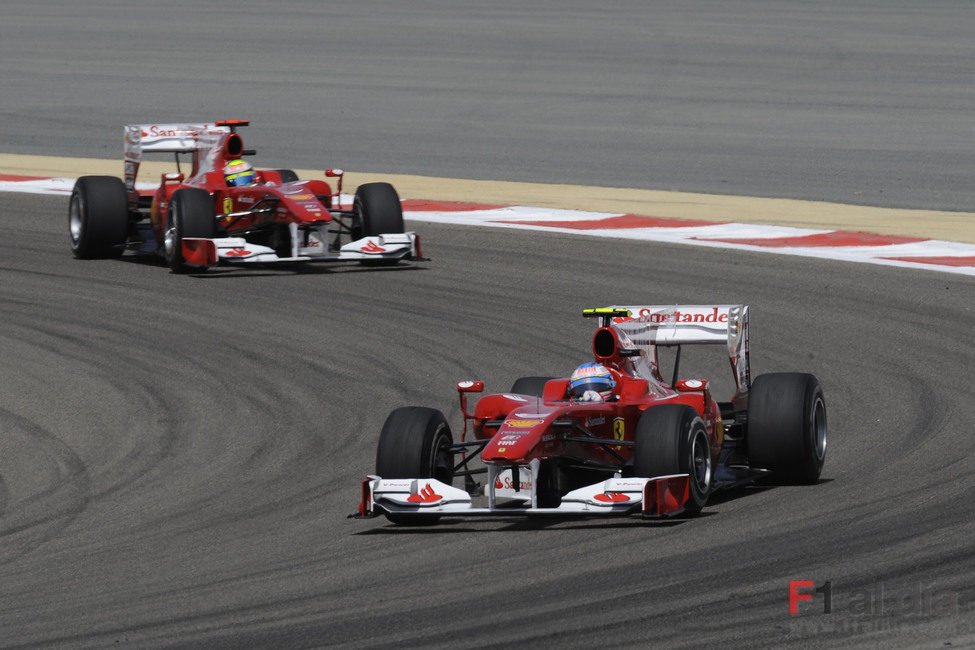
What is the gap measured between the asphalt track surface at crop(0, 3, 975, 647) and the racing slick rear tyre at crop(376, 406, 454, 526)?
275mm

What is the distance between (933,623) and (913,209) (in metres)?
13.8

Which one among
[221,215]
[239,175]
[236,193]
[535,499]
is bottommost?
[535,499]

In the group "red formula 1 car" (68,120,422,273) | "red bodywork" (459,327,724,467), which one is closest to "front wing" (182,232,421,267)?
"red formula 1 car" (68,120,422,273)

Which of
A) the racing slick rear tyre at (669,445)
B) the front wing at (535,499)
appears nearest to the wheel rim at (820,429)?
the racing slick rear tyre at (669,445)

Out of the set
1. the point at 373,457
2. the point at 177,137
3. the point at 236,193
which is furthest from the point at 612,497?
the point at 177,137

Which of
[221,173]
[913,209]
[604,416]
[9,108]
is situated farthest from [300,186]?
[9,108]

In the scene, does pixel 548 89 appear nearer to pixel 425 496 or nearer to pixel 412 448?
pixel 412 448

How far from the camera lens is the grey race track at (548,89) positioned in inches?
934

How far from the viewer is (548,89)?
100ft

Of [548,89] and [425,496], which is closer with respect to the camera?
[425,496]

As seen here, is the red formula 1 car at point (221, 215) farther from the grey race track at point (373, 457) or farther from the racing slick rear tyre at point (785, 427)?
the racing slick rear tyre at point (785, 427)

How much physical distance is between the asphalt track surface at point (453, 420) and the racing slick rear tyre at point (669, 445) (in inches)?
9.3

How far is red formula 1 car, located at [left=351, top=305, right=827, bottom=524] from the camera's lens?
28.2ft

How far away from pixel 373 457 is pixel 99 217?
799cm
